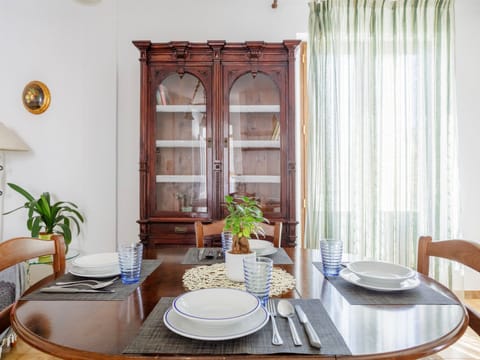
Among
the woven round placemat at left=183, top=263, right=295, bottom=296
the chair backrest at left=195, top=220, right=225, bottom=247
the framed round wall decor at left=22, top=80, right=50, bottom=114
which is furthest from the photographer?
the framed round wall decor at left=22, top=80, right=50, bottom=114

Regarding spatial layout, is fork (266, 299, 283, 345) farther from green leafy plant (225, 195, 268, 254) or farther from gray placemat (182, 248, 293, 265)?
gray placemat (182, 248, 293, 265)

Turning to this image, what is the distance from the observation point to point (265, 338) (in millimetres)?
599

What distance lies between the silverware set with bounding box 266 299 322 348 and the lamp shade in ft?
7.91

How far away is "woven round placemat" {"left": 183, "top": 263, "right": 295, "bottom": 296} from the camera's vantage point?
0.90 metres

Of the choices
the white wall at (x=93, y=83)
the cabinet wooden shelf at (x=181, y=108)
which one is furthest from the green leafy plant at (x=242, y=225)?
the white wall at (x=93, y=83)

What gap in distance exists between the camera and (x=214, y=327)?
60cm

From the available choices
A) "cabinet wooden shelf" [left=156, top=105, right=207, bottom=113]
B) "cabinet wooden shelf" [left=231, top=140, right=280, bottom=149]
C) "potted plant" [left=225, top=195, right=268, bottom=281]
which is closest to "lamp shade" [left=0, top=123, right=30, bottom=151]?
"cabinet wooden shelf" [left=156, top=105, right=207, bottom=113]

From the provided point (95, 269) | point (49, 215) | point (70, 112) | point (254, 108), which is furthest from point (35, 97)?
point (95, 269)

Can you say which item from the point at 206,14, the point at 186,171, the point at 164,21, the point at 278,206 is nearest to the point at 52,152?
the point at 186,171

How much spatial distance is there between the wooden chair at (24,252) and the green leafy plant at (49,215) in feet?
4.17

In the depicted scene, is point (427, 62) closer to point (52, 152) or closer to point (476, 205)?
point (476, 205)

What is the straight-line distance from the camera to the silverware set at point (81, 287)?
2.75 ft

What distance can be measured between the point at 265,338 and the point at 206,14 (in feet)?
8.53

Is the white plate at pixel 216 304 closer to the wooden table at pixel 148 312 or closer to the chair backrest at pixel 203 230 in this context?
the wooden table at pixel 148 312
